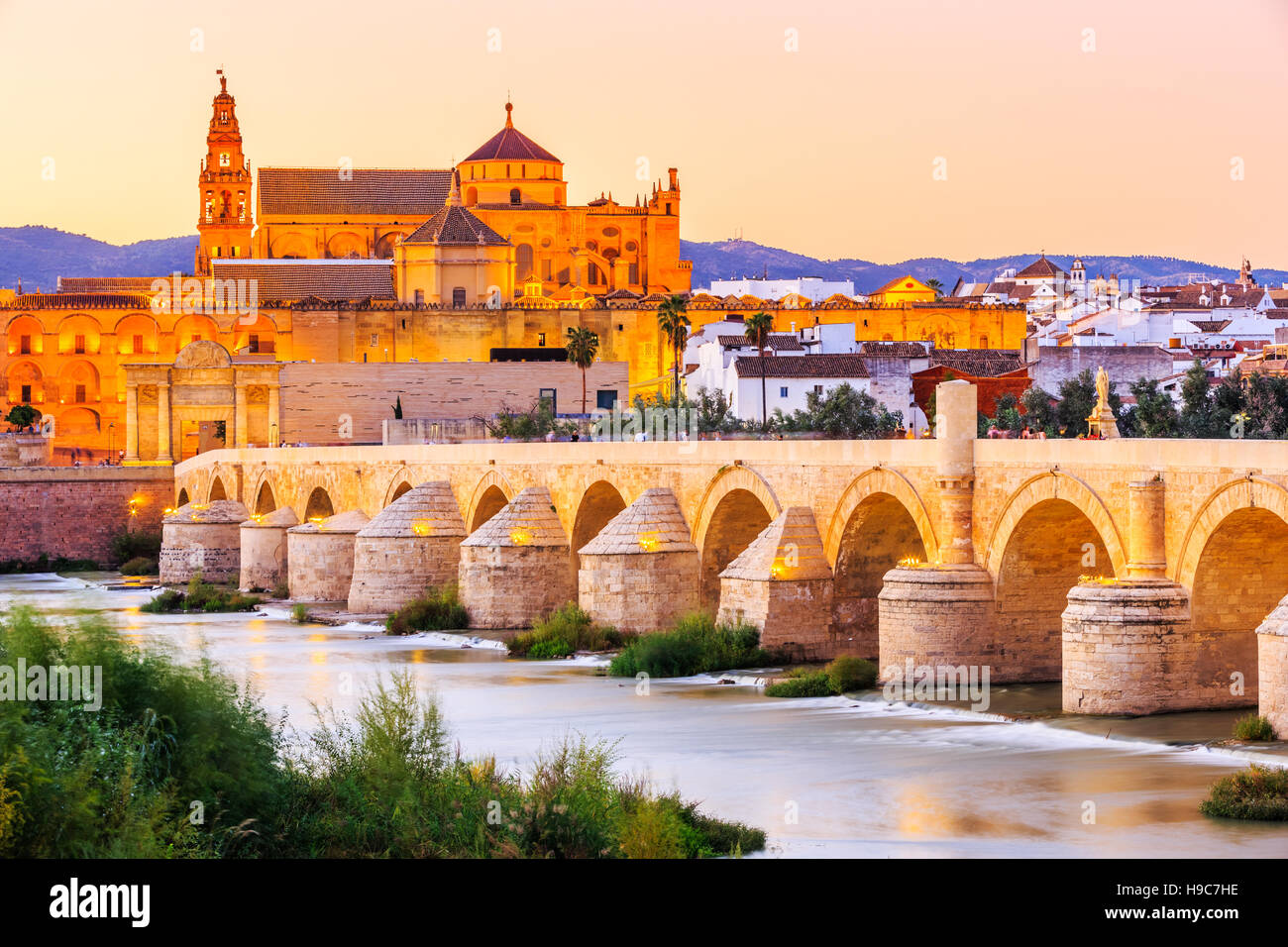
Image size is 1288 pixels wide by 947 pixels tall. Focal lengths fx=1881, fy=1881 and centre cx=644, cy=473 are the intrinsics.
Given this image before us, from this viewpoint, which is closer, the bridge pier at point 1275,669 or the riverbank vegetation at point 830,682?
the bridge pier at point 1275,669

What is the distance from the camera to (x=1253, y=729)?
696 inches

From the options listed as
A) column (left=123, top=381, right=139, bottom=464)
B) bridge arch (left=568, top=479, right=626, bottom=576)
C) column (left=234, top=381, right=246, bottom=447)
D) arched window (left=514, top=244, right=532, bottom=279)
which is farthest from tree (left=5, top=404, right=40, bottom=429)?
bridge arch (left=568, top=479, right=626, bottom=576)

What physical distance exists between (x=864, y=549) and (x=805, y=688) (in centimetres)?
321

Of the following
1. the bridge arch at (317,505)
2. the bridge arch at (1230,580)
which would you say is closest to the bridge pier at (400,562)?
the bridge arch at (317,505)

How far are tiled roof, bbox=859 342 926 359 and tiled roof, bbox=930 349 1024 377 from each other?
2.09 ft

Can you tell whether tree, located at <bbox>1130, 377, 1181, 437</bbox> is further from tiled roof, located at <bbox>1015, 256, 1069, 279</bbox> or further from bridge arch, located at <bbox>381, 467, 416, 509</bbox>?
tiled roof, located at <bbox>1015, 256, 1069, 279</bbox>

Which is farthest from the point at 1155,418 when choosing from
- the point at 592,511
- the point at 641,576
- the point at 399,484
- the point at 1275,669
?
the point at 1275,669

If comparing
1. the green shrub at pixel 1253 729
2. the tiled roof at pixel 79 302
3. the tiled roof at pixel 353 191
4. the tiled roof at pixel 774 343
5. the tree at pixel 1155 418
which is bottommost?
the green shrub at pixel 1253 729

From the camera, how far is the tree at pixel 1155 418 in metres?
42.1

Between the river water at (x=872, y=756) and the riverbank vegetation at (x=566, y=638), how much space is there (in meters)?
0.82

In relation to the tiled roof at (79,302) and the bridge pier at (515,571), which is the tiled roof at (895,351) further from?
the tiled roof at (79,302)

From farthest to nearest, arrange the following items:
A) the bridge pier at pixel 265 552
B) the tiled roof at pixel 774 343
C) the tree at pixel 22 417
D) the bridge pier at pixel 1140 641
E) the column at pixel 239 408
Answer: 1. the tree at pixel 22 417
2. the tiled roof at pixel 774 343
3. the column at pixel 239 408
4. the bridge pier at pixel 265 552
5. the bridge pier at pixel 1140 641

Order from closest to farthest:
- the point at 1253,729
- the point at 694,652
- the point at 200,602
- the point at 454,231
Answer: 1. the point at 1253,729
2. the point at 694,652
3. the point at 200,602
4. the point at 454,231

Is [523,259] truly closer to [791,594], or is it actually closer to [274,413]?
[274,413]
